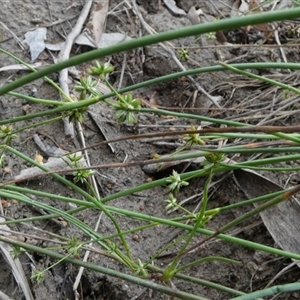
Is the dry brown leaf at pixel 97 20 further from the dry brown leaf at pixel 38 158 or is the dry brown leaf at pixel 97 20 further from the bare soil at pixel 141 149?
the dry brown leaf at pixel 38 158

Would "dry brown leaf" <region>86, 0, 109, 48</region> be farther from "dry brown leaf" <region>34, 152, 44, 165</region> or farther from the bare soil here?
"dry brown leaf" <region>34, 152, 44, 165</region>

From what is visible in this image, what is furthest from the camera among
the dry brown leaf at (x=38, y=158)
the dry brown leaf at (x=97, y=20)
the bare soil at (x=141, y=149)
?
the dry brown leaf at (x=97, y=20)

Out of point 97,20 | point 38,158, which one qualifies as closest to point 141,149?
point 38,158

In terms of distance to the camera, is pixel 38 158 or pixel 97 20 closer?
pixel 38 158

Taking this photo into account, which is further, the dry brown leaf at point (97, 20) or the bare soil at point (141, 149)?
the dry brown leaf at point (97, 20)

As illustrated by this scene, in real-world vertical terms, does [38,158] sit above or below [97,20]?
below

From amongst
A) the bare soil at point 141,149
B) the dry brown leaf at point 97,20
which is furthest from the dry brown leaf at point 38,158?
the dry brown leaf at point 97,20

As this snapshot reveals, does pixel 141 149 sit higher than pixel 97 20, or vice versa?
pixel 97 20

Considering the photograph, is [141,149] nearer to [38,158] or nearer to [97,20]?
[38,158]

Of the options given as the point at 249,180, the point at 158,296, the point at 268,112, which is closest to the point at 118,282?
the point at 158,296
